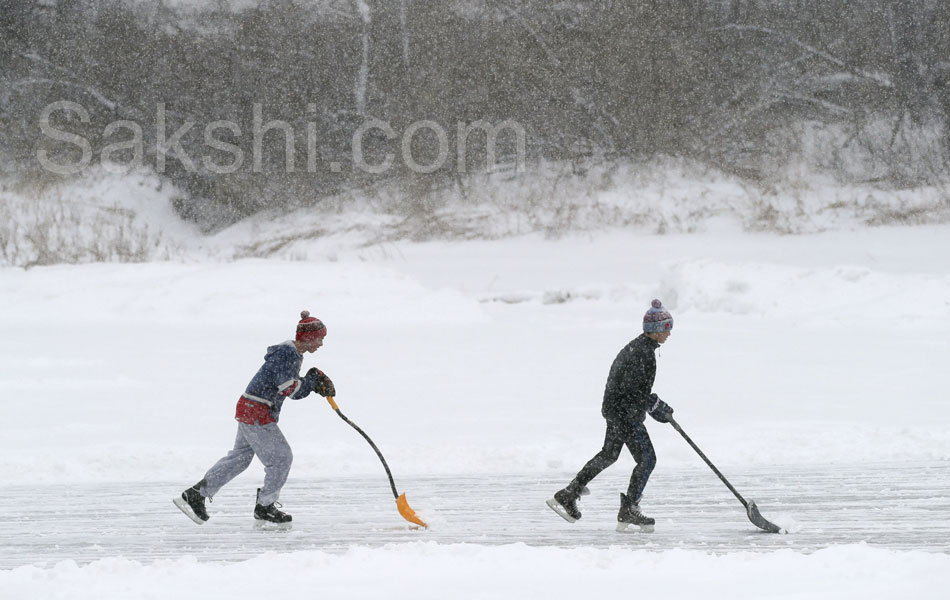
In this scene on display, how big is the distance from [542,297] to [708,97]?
14.3m

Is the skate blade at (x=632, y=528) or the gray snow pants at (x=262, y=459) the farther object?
the gray snow pants at (x=262, y=459)

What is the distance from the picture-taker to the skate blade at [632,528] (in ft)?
22.6

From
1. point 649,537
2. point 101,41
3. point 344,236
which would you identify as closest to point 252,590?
point 649,537

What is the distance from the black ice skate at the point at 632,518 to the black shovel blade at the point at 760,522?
2.03ft

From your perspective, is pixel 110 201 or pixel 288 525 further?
pixel 110 201

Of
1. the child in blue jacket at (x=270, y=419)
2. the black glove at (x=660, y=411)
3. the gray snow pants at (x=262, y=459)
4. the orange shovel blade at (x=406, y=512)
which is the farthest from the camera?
the orange shovel blade at (x=406, y=512)

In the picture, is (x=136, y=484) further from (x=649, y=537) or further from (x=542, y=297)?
(x=542, y=297)

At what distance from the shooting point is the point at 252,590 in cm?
538

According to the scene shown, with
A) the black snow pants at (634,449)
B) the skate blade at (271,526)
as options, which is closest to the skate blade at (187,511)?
the skate blade at (271,526)

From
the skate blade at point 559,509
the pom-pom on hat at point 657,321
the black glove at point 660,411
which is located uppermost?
the pom-pom on hat at point 657,321

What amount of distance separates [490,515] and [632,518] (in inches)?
42.2

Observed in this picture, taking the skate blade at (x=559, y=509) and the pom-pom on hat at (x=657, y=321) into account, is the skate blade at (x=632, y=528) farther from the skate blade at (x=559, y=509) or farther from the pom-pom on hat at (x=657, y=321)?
the pom-pom on hat at (x=657, y=321)

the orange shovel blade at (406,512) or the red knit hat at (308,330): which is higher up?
the red knit hat at (308,330)

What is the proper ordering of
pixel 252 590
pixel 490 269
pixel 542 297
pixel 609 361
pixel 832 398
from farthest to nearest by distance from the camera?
pixel 490 269
pixel 542 297
pixel 609 361
pixel 832 398
pixel 252 590
